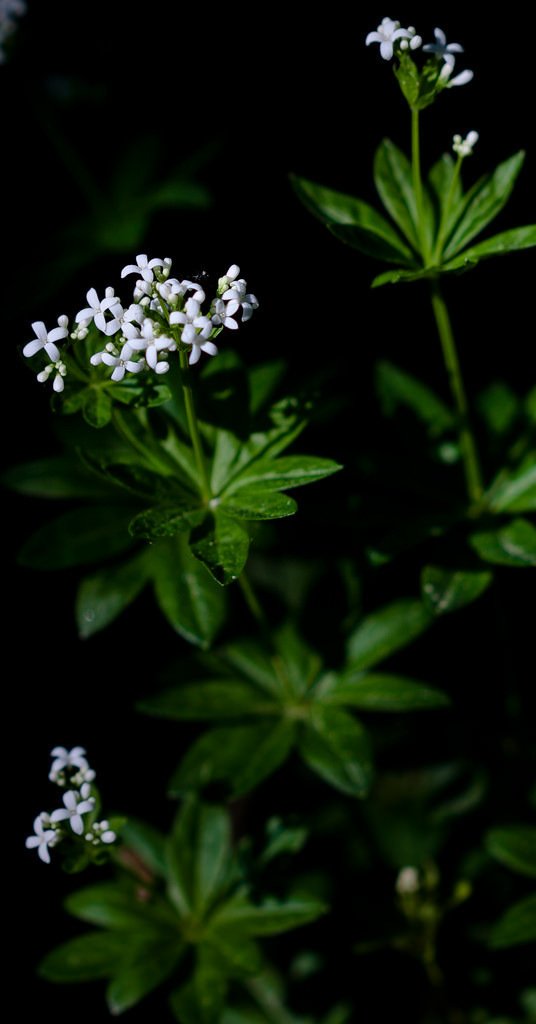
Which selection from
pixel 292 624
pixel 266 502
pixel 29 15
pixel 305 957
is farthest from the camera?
pixel 29 15

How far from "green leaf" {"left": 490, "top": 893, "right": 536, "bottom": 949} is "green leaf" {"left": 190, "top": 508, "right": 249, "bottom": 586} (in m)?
1.61

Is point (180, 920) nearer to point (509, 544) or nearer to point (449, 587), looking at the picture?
point (449, 587)

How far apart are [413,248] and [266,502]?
94 cm

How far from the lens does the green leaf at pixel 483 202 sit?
295 centimetres

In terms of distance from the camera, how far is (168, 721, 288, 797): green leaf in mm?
3283

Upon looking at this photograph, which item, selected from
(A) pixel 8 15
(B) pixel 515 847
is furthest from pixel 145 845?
(A) pixel 8 15

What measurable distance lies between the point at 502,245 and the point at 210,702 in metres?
1.70

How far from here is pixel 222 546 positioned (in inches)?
107

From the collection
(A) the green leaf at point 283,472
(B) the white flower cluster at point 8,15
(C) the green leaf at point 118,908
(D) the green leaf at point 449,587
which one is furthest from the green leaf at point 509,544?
(B) the white flower cluster at point 8,15

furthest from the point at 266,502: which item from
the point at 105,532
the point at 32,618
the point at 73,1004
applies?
the point at 73,1004

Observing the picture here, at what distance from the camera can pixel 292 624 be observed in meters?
3.70

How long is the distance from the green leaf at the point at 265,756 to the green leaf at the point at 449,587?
2.16 feet

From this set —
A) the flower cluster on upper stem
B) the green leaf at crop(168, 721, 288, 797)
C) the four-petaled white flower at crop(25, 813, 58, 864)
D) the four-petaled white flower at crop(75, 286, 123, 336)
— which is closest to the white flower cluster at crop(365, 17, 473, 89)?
the flower cluster on upper stem

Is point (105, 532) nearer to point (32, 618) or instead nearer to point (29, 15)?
point (32, 618)
